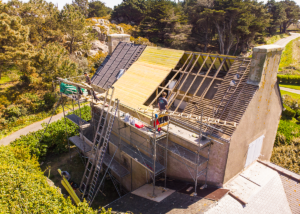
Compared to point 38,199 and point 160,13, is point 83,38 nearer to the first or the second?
point 160,13

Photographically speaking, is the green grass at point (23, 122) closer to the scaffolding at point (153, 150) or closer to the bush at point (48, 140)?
the bush at point (48, 140)

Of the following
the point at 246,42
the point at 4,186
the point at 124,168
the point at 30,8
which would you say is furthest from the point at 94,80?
the point at 246,42

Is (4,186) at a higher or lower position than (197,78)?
lower

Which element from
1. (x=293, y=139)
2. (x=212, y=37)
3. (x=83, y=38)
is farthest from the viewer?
(x=212, y=37)

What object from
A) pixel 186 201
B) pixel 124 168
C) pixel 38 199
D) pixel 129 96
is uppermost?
pixel 129 96

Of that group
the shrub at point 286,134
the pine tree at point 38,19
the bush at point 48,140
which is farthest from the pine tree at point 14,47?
the shrub at point 286,134

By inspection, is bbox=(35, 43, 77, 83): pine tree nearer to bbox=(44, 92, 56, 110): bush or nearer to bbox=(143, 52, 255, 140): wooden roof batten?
bbox=(44, 92, 56, 110): bush

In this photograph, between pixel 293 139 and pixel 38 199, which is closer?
pixel 38 199
